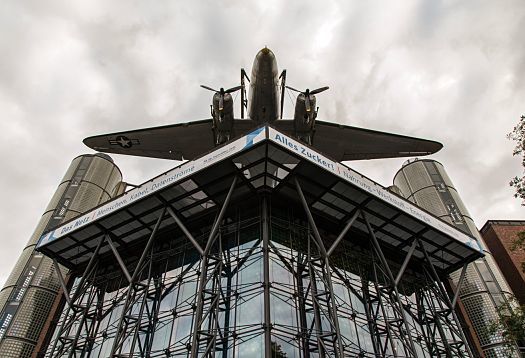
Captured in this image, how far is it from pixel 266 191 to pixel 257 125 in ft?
37.1

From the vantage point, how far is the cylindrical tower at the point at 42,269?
27.2 metres

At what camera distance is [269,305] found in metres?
18.1

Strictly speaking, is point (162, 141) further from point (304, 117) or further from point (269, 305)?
point (269, 305)

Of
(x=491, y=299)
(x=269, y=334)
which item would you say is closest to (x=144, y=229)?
(x=269, y=334)

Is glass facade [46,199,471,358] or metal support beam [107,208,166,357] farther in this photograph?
metal support beam [107,208,166,357]

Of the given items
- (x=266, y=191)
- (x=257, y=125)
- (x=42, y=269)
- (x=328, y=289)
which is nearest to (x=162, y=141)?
(x=257, y=125)

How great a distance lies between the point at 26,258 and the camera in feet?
106

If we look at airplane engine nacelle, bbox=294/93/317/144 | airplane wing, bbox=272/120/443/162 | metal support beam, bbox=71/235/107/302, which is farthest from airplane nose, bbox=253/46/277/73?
metal support beam, bbox=71/235/107/302

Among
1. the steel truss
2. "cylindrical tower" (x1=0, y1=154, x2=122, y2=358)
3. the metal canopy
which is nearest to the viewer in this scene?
the steel truss

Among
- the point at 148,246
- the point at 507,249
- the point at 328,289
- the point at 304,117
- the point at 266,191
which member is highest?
the point at 304,117

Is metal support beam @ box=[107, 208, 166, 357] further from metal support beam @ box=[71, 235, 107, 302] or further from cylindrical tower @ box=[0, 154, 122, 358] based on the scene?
cylindrical tower @ box=[0, 154, 122, 358]

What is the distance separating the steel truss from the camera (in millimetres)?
18062

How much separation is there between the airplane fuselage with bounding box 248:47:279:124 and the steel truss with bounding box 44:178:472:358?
35.1 feet

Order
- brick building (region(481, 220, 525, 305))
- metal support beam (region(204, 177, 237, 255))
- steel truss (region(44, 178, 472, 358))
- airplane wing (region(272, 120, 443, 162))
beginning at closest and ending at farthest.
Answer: steel truss (region(44, 178, 472, 358)) → metal support beam (region(204, 177, 237, 255)) → airplane wing (region(272, 120, 443, 162)) → brick building (region(481, 220, 525, 305))
